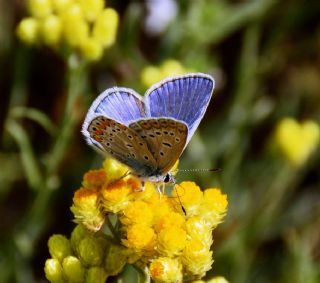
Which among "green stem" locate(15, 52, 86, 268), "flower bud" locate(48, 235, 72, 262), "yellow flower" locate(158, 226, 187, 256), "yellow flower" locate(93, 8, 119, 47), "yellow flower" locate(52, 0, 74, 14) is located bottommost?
"yellow flower" locate(158, 226, 187, 256)

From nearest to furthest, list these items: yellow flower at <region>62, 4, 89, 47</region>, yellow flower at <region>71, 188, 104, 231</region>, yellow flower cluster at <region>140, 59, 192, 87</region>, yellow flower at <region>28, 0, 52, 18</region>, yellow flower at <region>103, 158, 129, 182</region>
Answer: yellow flower at <region>71, 188, 104, 231</region>
yellow flower at <region>103, 158, 129, 182</region>
yellow flower at <region>62, 4, 89, 47</region>
yellow flower at <region>28, 0, 52, 18</region>
yellow flower cluster at <region>140, 59, 192, 87</region>

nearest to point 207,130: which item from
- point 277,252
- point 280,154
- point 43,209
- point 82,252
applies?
point 280,154

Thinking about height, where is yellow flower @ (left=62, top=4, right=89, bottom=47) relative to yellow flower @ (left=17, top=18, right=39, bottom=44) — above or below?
below

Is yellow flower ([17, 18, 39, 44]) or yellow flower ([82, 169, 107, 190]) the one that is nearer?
yellow flower ([82, 169, 107, 190])

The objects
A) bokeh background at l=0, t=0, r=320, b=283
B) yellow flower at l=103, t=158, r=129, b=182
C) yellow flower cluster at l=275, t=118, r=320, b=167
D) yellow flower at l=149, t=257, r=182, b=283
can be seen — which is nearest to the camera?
yellow flower at l=149, t=257, r=182, b=283

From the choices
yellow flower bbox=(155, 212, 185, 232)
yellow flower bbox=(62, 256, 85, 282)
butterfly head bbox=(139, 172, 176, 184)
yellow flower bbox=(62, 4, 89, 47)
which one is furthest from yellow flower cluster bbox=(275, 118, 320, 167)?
yellow flower bbox=(62, 256, 85, 282)

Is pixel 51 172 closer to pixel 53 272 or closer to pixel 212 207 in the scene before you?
pixel 53 272

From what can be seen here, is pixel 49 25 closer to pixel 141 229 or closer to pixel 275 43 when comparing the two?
pixel 141 229

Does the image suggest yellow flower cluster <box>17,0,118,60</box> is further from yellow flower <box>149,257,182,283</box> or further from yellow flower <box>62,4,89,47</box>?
yellow flower <box>149,257,182,283</box>
